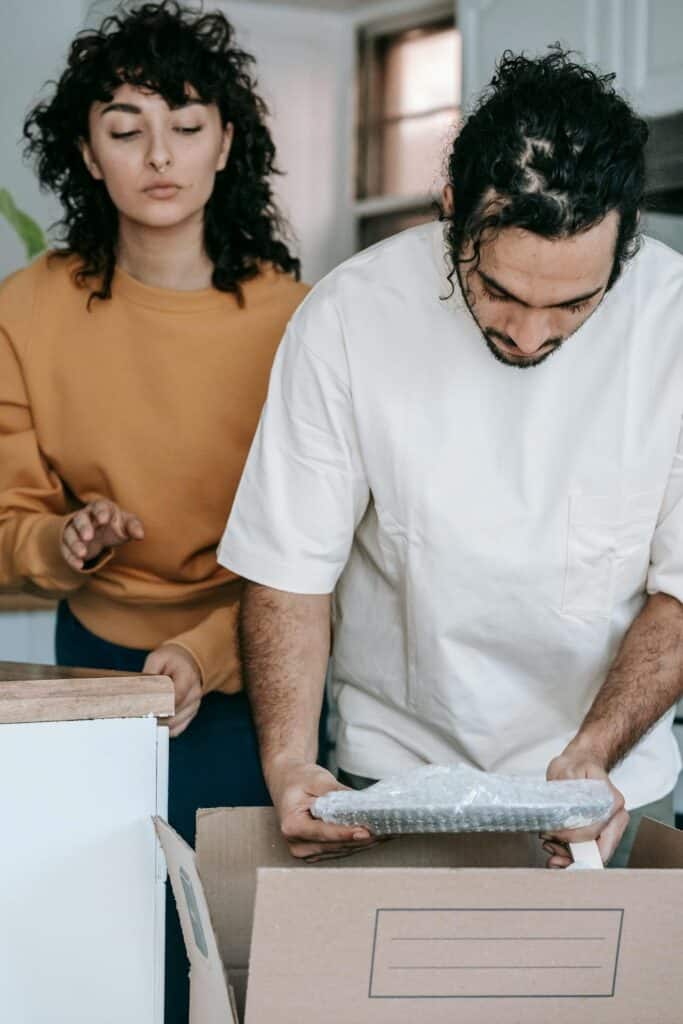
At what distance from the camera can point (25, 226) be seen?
254 centimetres

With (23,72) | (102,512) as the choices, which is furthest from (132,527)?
(23,72)

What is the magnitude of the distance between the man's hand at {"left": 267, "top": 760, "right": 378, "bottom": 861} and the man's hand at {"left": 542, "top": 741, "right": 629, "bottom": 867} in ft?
0.44

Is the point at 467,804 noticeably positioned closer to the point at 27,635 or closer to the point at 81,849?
the point at 81,849

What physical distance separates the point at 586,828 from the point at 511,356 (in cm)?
40

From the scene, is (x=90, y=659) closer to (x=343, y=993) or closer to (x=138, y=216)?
(x=138, y=216)

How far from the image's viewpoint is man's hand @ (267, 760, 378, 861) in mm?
979

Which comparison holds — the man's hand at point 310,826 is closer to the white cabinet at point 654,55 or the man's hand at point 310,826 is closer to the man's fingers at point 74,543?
the man's fingers at point 74,543

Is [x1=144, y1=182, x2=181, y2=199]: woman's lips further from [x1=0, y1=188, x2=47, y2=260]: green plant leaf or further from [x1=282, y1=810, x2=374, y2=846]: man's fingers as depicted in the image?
[x1=0, y1=188, x2=47, y2=260]: green plant leaf

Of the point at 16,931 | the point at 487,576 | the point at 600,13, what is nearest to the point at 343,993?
the point at 16,931

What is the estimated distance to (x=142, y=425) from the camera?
147 centimetres

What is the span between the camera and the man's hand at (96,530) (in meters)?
1.25

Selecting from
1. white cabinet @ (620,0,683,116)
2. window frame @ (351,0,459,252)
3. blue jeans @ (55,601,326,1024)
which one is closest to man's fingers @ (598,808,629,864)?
blue jeans @ (55,601,326,1024)

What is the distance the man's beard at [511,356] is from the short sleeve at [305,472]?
0.17m

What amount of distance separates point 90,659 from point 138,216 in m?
0.49
